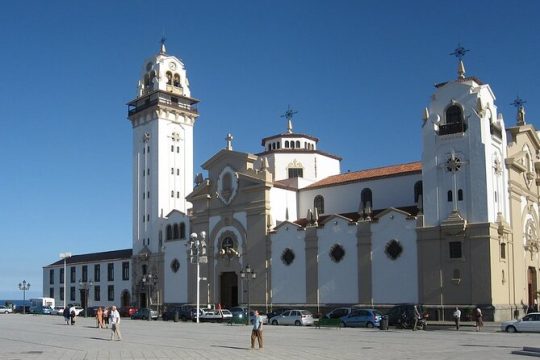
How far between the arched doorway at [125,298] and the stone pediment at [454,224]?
134 ft

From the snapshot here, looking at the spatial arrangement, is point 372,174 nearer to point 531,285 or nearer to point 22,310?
point 531,285

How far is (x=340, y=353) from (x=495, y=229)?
28.0 m

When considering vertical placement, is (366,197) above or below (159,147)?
below

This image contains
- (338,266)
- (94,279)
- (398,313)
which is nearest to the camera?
(398,313)

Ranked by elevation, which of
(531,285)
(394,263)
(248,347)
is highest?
(394,263)

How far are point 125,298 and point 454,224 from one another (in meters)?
42.5

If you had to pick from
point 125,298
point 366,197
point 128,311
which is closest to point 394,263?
point 366,197

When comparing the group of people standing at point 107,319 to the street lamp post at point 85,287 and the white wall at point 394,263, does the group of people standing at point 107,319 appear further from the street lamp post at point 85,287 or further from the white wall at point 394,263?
the street lamp post at point 85,287

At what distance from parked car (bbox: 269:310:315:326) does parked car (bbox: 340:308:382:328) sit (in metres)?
4.14

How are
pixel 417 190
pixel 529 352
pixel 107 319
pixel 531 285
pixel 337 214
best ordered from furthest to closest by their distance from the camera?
pixel 337 214, pixel 417 190, pixel 531 285, pixel 107 319, pixel 529 352

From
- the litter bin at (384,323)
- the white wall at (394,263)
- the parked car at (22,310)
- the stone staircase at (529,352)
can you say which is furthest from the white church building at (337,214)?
the stone staircase at (529,352)

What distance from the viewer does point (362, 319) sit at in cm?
4650

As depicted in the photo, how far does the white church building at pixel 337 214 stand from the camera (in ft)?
166

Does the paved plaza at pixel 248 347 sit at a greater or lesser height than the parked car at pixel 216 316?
greater
